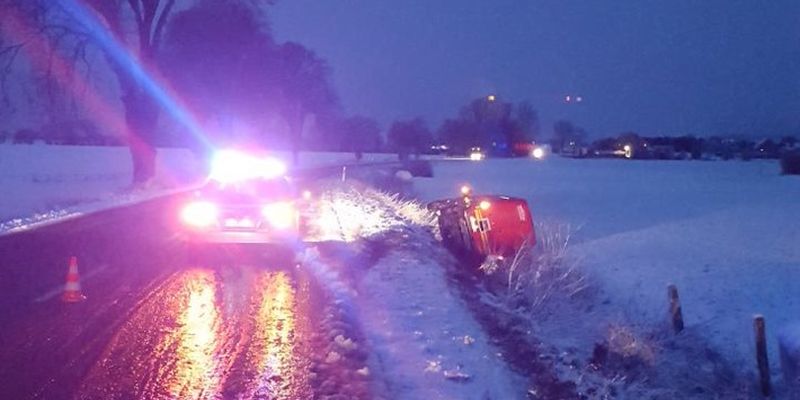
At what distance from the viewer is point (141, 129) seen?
139 feet

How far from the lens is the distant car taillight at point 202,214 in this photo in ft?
53.0

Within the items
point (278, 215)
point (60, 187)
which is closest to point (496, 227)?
point (278, 215)

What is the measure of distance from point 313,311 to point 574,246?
13406 mm

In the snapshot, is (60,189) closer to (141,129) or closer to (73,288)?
(141,129)

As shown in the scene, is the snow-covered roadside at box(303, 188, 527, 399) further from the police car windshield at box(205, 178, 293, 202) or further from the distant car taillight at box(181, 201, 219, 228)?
the distant car taillight at box(181, 201, 219, 228)

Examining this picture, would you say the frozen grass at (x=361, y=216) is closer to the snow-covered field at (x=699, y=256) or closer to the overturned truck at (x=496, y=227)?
the overturned truck at (x=496, y=227)

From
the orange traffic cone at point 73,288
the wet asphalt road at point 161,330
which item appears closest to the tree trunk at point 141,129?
the wet asphalt road at point 161,330

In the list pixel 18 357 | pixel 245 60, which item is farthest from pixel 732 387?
pixel 245 60

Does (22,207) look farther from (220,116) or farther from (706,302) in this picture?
(220,116)

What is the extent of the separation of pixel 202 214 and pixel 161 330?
21.1 ft

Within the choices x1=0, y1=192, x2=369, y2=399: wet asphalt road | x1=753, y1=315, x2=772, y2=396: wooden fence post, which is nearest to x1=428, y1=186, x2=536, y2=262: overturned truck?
x1=0, y1=192, x2=369, y2=399: wet asphalt road

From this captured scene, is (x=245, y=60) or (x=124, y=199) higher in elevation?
(x=245, y=60)

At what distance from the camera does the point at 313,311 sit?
11.3 metres

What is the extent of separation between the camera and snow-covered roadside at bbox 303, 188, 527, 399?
26.5ft
